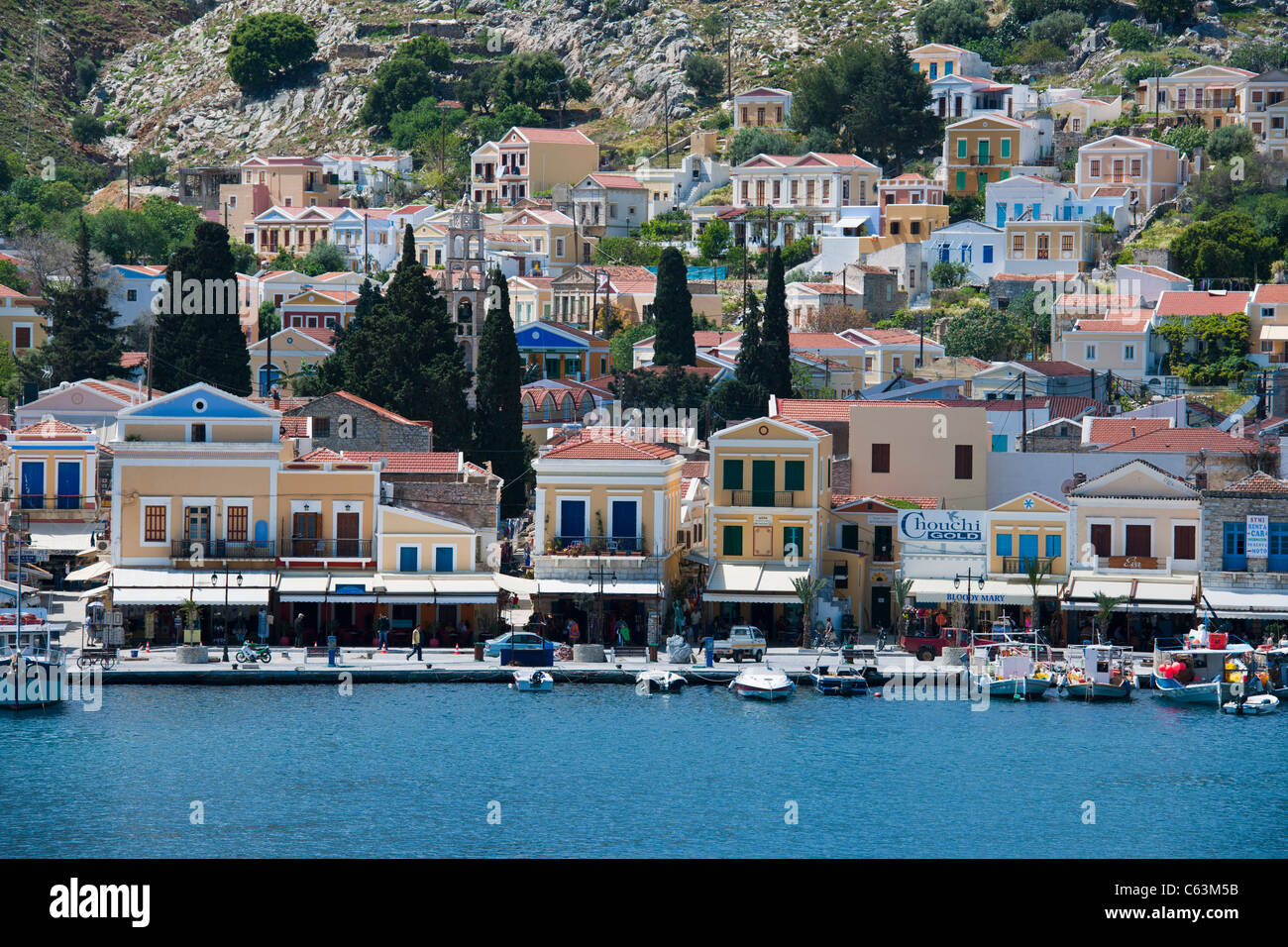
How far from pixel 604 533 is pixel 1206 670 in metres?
15.8

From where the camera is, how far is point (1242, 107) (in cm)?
11481

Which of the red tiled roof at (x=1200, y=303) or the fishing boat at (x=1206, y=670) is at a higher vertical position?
the red tiled roof at (x=1200, y=303)

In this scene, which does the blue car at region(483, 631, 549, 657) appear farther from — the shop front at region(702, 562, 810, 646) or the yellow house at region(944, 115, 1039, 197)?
the yellow house at region(944, 115, 1039, 197)

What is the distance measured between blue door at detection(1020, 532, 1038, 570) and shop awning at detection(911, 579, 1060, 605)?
0.83m

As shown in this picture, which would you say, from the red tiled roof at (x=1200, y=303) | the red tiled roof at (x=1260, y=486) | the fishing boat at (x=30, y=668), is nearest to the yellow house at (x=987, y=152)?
the red tiled roof at (x=1200, y=303)

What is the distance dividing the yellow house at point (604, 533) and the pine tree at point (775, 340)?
892 inches

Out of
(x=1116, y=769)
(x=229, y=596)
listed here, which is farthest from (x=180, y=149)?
(x=1116, y=769)

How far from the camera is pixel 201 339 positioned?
78.2m

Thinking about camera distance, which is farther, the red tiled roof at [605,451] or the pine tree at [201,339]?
the pine tree at [201,339]

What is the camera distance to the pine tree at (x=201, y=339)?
3068 inches

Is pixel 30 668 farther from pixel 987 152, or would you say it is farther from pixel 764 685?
pixel 987 152

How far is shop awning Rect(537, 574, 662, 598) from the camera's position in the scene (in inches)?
2147

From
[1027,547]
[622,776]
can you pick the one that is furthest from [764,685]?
[1027,547]

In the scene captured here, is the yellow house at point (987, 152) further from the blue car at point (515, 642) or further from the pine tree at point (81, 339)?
the blue car at point (515, 642)
